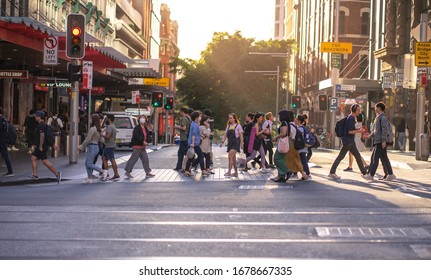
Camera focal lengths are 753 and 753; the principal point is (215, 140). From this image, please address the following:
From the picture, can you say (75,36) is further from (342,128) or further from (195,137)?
(342,128)

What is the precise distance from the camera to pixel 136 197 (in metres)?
12.9

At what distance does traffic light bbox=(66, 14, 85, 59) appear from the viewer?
66.7 feet

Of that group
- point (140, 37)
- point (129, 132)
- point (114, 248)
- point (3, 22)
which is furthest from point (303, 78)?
point (114, 248)

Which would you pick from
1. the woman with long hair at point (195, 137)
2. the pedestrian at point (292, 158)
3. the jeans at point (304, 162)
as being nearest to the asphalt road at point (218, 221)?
the pedestrian at point (292, 158)

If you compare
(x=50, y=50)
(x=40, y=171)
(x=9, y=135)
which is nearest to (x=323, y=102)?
(x=50, y=50)

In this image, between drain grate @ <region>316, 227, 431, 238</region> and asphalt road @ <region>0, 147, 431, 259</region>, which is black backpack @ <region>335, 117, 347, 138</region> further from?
drain grate @ <region>316, 227, 431, 238</region>

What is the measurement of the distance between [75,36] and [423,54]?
11279mm

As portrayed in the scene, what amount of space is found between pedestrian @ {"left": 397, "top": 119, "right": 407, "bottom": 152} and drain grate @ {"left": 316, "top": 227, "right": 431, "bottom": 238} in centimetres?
2956

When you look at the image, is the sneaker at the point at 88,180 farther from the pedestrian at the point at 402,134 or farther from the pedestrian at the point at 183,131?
the pedestrian at the point at 402,134

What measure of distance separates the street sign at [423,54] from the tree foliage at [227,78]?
43356mm

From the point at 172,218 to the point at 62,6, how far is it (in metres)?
37.5

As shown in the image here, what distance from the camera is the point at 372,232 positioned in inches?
332
